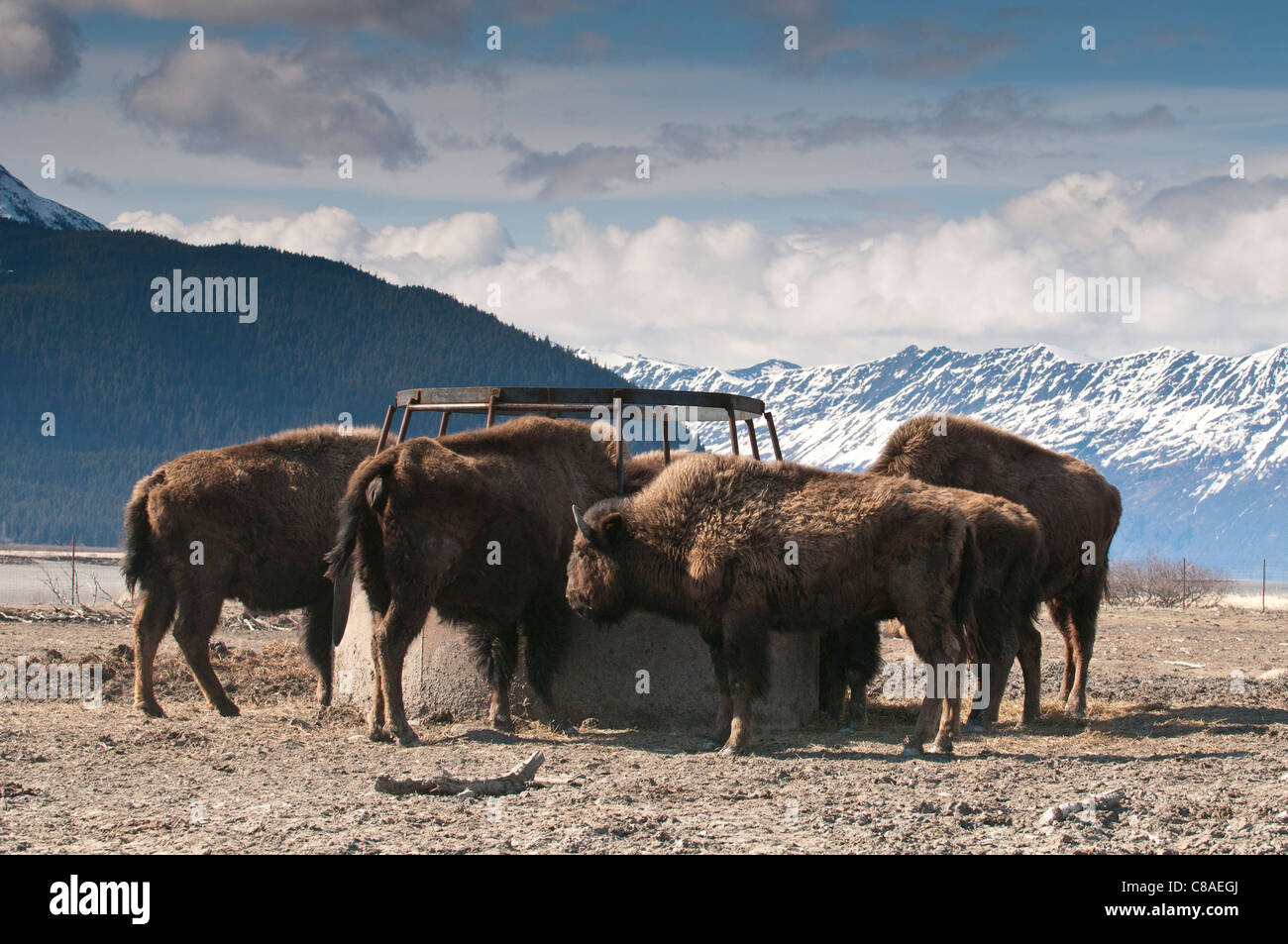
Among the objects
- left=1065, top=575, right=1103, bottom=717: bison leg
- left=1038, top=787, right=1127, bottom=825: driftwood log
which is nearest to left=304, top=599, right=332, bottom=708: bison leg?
left=1065, top=575, right=1103, bottom=717: bison leg

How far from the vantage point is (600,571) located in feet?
31.9

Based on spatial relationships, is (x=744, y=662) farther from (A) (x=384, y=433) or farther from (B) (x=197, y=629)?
(B) (x=197, y=629)

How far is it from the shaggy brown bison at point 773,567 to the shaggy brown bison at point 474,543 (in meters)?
0.50

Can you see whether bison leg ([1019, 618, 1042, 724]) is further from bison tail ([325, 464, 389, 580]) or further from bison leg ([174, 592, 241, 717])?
bison leg ([174, 592, 241, 717])

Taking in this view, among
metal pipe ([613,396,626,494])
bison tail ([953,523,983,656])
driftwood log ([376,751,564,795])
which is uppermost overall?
metal pipe ([613,396,626,494])

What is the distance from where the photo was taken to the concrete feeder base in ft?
33.9

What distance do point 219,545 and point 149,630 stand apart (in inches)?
34.3

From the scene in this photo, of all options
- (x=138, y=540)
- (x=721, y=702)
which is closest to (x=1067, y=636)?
(x=721, y=702)

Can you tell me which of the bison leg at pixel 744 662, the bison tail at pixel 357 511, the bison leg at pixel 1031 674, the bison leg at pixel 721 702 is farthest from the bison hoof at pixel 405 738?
the bison leg at pixel 1031 674

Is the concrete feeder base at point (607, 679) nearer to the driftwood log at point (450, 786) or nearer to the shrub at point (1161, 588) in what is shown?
the driftwood log at point (450, 786)

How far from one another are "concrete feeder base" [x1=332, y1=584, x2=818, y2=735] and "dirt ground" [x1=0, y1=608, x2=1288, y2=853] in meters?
0.19

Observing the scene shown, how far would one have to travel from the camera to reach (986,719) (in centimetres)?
1102

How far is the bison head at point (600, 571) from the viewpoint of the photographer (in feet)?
31.8

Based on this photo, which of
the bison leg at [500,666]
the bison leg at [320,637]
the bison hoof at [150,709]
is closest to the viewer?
the bison leg at [500,666]
